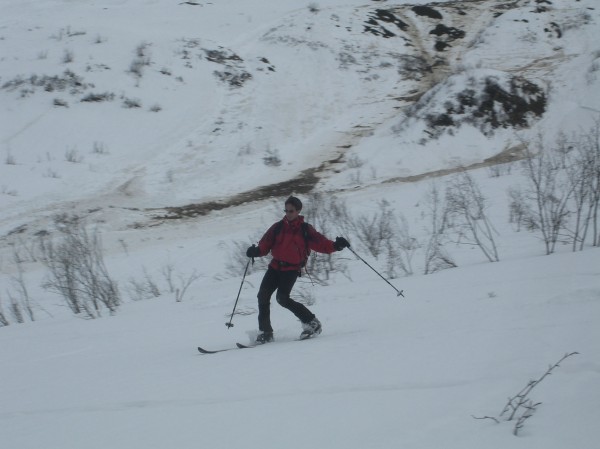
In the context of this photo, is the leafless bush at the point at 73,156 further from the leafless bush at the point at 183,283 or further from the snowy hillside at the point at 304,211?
the leafless bush at the point at 183,283

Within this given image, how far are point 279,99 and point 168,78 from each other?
13.3ft

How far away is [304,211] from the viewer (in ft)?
36.4

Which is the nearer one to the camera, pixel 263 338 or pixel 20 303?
pixel 263 338

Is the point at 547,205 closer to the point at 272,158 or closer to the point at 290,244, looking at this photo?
the point at 290,244

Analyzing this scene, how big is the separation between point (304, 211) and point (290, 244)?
5972 millimetres

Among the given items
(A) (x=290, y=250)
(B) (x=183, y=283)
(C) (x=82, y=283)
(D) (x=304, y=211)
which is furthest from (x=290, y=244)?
(D) (x=304, y=211)

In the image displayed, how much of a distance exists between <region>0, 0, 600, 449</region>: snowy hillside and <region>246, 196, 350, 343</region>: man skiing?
349mm

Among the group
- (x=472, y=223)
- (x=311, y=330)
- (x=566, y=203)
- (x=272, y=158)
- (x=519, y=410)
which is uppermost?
(x=519, y=410)

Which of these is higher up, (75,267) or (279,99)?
(279,99)

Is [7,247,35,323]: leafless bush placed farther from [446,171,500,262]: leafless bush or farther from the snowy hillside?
[446,171,500,262]: leafless bush

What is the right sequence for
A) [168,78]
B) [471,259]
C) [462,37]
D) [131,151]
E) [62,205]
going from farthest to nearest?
1. [462,37]
2. [168,78]
3. [131,151]
4. [62,205]
5. [471,259]

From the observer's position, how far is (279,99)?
20.1 m

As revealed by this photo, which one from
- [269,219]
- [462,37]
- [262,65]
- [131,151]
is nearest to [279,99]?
[262,65]

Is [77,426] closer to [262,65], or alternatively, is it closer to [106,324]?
[106,324]
